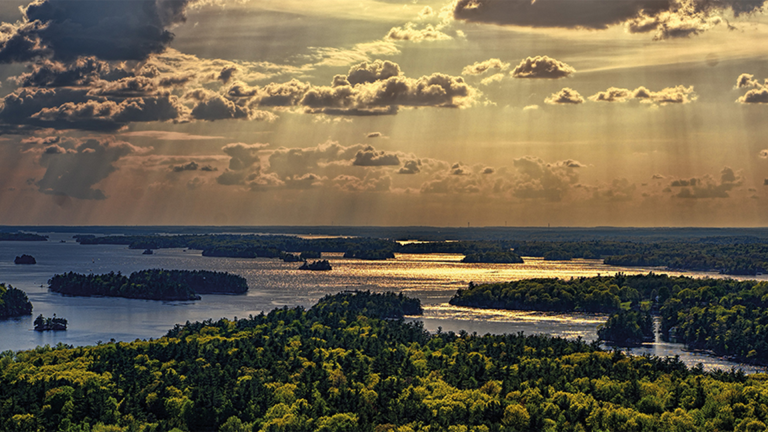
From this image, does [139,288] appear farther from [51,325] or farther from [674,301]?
[674,301]

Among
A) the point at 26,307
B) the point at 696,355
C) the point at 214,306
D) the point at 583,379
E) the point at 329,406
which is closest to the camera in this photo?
the point at 329,406

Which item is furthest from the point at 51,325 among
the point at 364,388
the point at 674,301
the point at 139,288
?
the point at 674,301

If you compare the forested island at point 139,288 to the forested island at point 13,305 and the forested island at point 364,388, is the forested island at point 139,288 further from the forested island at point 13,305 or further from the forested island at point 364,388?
the forested island at point 364,388

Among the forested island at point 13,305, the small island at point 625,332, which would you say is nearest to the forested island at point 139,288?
the forested island at point 13,305

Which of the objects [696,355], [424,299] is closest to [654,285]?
[424,299]

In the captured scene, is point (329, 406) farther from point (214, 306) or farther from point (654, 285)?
point (654, 285)
